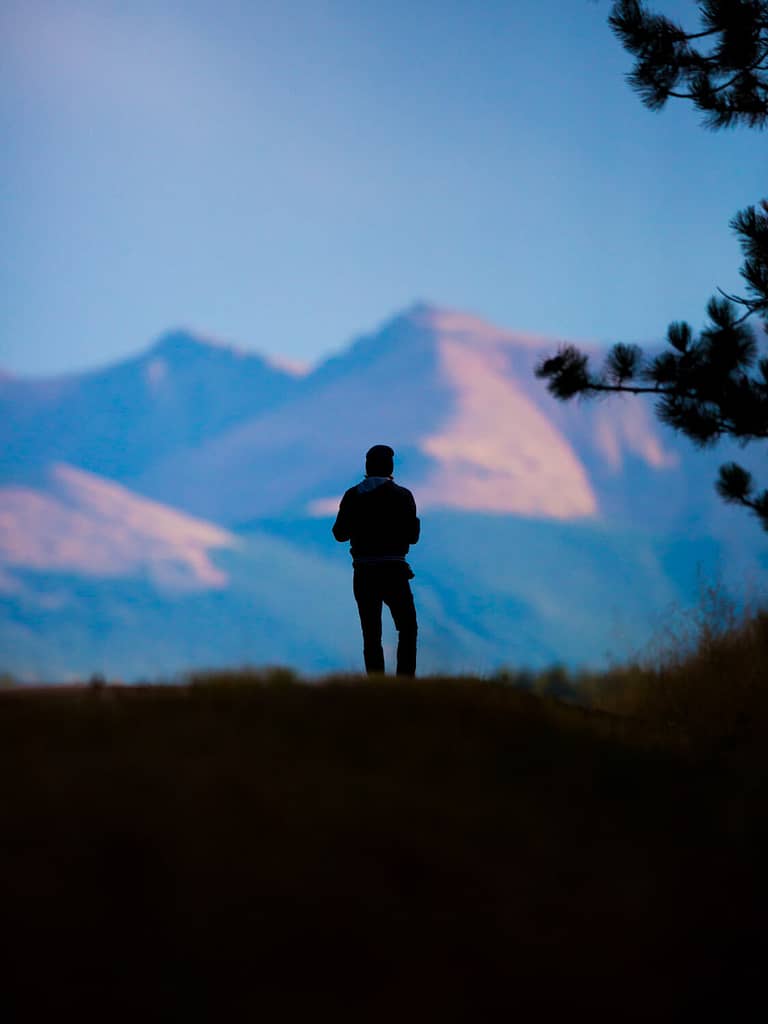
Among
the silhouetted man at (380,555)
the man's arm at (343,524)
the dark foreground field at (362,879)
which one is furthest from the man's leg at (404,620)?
the dark foreground field at (362,879)

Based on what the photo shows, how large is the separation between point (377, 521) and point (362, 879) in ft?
17.8

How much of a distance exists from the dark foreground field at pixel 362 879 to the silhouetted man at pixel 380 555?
376 centimetres

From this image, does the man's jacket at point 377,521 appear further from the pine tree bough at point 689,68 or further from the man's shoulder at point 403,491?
the pine tree bough at point 689,68

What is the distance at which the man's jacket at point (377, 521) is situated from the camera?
8.57 m

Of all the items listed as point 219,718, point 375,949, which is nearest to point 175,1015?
point 375,949

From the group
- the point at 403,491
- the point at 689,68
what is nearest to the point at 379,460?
the point at 403,491

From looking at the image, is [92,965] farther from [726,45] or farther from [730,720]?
[726,45]

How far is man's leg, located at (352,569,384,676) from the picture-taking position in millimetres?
8547

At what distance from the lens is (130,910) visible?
3039 millimetres

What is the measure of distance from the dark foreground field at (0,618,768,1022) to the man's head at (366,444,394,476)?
4148 millimetres

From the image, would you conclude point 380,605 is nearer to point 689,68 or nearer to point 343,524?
point 343,524

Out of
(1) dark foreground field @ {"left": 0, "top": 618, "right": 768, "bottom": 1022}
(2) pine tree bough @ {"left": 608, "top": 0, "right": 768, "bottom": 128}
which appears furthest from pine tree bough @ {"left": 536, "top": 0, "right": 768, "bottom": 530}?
(1) dark foreground field @ {"left": 0, "top": 618, "right": 768, "bottom": 1022}

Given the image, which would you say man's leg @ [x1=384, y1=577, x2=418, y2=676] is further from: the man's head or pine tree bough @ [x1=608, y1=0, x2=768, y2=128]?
pine tree bough @ [x1=608, y1=0, x2=768, y2=128]

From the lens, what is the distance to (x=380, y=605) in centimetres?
859
